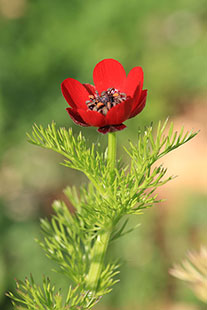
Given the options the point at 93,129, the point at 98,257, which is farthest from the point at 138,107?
the point at 93,129

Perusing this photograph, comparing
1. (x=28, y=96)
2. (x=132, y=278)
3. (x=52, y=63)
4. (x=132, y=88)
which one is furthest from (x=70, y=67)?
(x=132, y=88)

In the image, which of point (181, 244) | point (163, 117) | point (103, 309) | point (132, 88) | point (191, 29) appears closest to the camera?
point (132, 88)

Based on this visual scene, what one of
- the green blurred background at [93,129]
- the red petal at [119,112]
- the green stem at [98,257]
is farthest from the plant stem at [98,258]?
the green blurred background at [93,129]

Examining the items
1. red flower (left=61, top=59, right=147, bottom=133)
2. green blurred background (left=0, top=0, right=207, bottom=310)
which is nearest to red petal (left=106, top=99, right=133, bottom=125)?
red flower (left=61, top=59, right=147, bottom=133)

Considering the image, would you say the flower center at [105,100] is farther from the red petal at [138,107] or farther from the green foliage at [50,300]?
the green foliage at [50,300]

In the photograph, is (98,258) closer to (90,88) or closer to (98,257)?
(98,257)

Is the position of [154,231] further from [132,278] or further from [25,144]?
[25,144]
